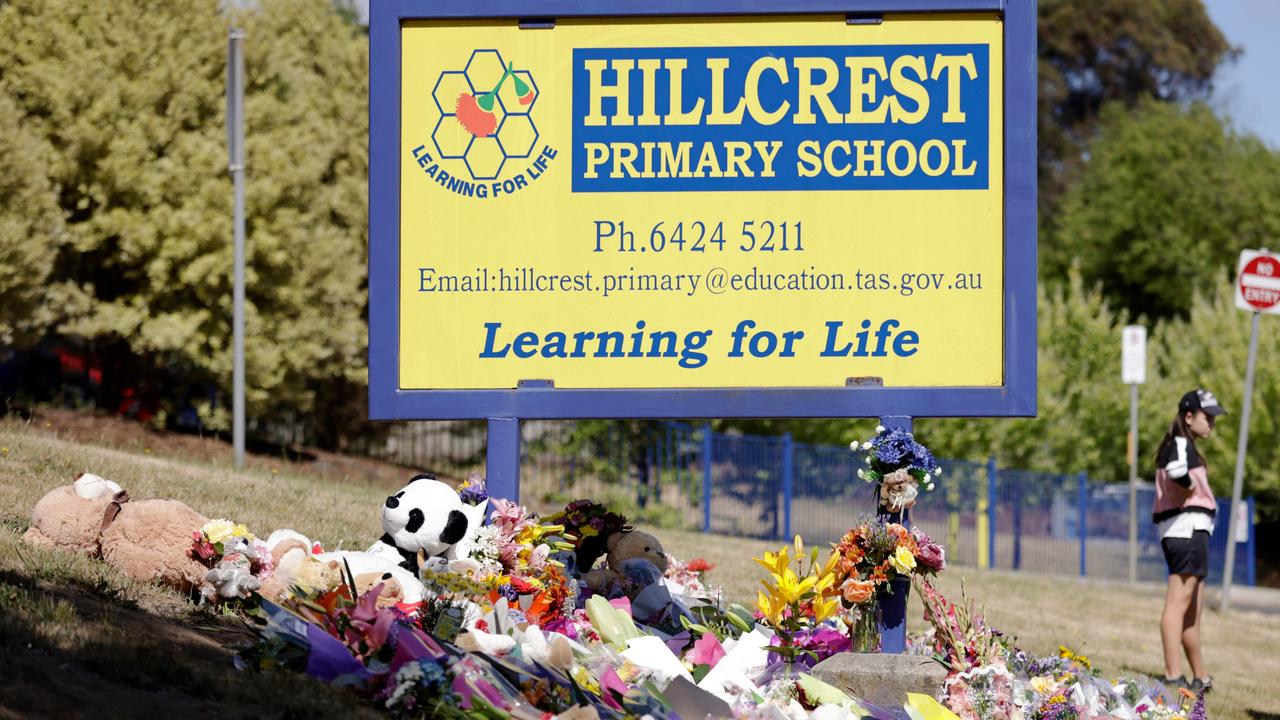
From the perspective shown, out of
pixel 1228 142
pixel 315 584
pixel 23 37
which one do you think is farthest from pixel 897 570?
pixel 1228 142

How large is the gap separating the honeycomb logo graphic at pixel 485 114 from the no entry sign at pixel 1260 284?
932cm

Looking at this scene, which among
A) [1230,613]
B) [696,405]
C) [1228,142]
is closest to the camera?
[696,405]

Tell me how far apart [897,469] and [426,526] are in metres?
2.22

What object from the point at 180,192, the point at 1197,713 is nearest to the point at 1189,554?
the point at 1197,713

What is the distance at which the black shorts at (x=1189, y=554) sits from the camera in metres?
9.36

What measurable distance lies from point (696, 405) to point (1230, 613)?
1152cm

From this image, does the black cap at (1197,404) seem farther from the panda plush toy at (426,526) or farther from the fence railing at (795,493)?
the fence railing at (795,493)

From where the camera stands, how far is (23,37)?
1788 centimetres

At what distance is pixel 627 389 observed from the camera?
7.13 meters

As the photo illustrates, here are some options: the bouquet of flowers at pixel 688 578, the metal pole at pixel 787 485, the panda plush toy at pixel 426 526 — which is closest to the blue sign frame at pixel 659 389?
the panda plush toy at pixel 426 526

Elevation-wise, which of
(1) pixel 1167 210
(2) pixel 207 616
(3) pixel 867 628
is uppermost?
(1) pixel 1167 210

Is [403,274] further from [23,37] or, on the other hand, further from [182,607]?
[23,37]

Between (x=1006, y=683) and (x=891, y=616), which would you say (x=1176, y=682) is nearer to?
(x=1006, y=683)

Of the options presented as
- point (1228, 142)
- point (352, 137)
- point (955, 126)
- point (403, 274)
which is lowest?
point (403, 274)
